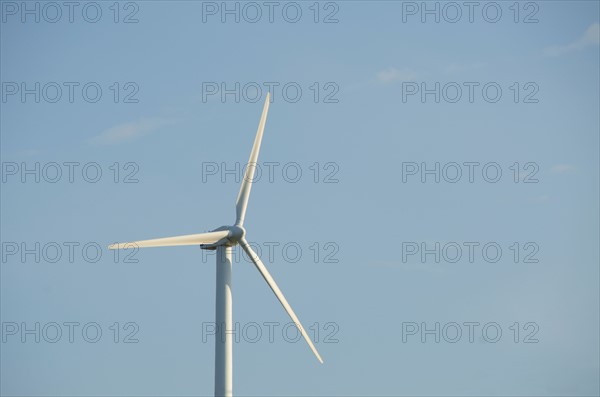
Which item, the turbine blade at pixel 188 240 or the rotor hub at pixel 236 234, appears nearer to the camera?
the turbine blade at pixel 188 240

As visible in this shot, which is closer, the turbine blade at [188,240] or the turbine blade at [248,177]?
the turbine blade at [188,240]

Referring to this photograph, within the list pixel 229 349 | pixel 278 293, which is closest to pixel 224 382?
pixel 229 349

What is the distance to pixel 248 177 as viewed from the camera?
210 feet

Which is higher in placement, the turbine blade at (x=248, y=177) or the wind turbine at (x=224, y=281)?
the turbine blade at (x=248, y=177)

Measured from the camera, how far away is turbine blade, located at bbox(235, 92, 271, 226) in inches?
2472

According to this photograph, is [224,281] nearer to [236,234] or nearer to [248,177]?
[236,234]

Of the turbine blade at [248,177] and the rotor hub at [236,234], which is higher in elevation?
the turbine blade at [248,177]

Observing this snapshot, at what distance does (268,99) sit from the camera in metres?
66.9

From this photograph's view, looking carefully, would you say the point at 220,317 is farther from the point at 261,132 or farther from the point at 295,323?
the point at 261,132

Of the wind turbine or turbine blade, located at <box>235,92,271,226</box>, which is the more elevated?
turbine blade, located at <box>235,92,271,226</box>

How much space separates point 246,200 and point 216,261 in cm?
420

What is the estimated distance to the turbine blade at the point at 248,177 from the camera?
6278 centimetres

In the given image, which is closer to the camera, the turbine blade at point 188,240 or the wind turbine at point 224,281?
the turbine blade at point 188,240

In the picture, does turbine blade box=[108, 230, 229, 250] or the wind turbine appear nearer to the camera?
turbine blade box=[108, 230, 229, 250]
